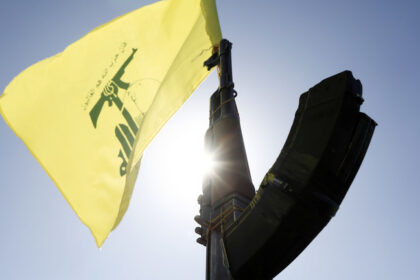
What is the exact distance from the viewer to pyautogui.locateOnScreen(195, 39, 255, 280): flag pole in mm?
3354

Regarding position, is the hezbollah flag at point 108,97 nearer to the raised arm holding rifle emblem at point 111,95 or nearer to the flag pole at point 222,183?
the raised arm holding rifle emblem at point 111,95

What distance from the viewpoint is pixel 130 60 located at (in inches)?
245

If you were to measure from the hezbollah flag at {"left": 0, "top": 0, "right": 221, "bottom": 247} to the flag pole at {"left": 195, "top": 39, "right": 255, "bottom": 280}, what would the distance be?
1176 mm

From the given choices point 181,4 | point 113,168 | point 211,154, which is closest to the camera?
point 211,154

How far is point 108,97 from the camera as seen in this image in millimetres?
5789

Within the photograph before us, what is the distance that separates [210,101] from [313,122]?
11.9 ft

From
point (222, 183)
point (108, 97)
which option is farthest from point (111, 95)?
point (222, 183)

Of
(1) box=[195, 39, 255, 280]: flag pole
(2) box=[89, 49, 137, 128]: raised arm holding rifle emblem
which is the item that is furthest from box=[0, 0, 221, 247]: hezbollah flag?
(1) box=[195, 39, 255, 280]: flag pole

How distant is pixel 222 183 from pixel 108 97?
3.32 metres

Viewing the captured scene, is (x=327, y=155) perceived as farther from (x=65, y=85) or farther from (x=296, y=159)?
(x=65, y=85)

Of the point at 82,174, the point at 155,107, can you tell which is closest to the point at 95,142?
the point at 82,174

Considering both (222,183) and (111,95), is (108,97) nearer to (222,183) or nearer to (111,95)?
(111,95)

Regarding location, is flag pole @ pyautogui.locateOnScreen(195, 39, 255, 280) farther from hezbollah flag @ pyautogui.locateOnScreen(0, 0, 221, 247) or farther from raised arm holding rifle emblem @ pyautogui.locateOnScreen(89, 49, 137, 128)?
raised arm holding rifle emblem @ pyautogui.locateOnScreen(89, 49, 137, 128)

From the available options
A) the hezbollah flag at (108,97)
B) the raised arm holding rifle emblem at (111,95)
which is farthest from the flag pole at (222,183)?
the raised arm holding rifle emblem at (111,95)
